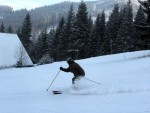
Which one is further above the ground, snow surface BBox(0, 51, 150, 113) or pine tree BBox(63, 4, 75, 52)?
pine tree BBox(63, 4, 75, 52)

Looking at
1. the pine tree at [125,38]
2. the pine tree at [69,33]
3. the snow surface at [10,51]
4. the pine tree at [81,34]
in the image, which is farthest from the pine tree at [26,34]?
the snow surface at [10,51]

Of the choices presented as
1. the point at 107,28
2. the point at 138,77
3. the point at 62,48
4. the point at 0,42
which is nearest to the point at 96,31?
the point at 107,28

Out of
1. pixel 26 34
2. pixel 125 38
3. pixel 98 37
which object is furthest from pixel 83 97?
pixel 26 34

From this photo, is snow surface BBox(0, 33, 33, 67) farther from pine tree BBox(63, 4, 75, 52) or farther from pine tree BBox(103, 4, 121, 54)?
pine tree BBox(103, 4, 121, 54)

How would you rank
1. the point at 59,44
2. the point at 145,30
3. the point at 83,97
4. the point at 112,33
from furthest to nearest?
the point at 112,33 < the point at 59,44 < the point at 145,30 < the point at 83,97

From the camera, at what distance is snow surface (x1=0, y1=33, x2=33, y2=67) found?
4426 centimetres

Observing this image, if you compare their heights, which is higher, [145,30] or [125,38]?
[145,30]

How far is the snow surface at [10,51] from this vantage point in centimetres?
4426

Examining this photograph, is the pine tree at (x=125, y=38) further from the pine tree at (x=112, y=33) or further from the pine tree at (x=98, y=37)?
the pine tree at (x=98, y=37)

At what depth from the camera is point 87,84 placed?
17.7 m

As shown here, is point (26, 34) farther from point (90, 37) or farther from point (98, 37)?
point (98, 37)

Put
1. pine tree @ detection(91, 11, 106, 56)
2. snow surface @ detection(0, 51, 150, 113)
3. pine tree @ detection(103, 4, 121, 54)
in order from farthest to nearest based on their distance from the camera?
pine tree @ detection(103, 4, 121, 54), pine tree @ detection(91, 11, 106, 56), snow surface @ detection(0, 51, 150, 113)

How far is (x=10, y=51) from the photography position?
154 feet

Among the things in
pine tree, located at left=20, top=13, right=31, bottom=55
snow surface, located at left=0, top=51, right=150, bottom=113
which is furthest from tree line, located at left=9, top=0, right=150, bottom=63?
snow surface, located at left=0, top=51, right=150, bottom=113
